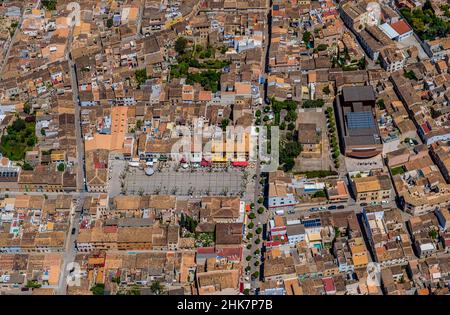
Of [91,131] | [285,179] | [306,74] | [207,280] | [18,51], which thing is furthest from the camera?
[18,51]

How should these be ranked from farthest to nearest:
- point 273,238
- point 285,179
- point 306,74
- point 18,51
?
point 18,51, point 306,74, point 285,179, point 273,238

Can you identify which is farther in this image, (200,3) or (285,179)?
(200,3)

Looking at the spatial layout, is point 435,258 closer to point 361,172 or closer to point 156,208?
point 361,172

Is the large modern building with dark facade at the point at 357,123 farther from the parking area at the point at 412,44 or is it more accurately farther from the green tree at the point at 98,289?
the green tree at the point at 98,289

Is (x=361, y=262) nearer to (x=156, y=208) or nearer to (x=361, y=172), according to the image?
(x=361, y=172)

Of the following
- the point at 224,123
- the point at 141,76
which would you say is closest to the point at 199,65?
the point at 141,76

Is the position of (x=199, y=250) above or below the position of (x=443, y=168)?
below

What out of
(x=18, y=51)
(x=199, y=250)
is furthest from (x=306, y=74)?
(x=18, y=51)
